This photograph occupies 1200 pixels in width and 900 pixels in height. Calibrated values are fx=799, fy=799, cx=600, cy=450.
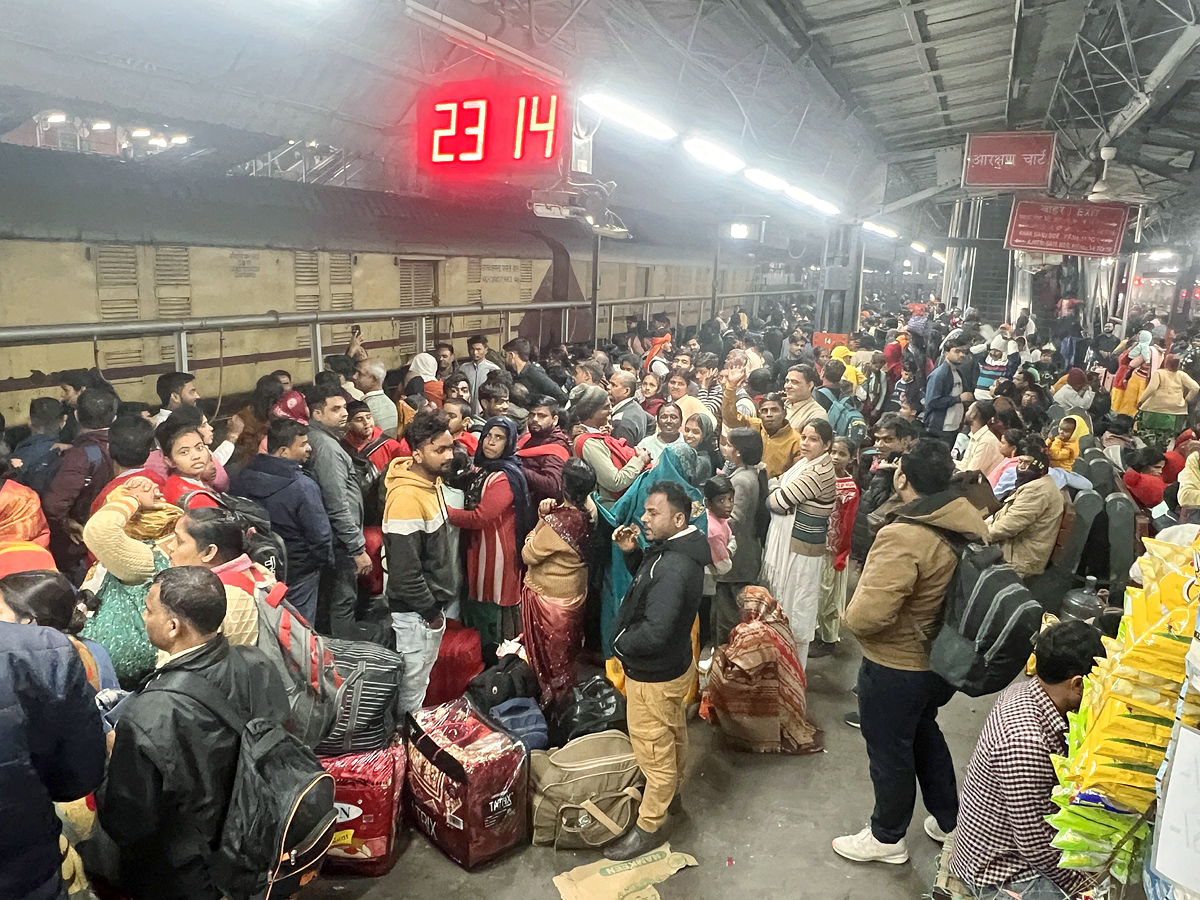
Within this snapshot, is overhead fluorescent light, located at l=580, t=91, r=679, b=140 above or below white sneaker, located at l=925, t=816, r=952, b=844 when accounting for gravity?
above

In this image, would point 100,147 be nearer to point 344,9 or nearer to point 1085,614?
point 344,9

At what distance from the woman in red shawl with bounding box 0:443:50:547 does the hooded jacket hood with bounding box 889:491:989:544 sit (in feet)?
11.6

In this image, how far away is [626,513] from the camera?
410 cm

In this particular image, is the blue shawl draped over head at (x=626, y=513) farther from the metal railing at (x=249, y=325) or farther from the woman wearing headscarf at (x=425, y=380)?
the metal railing at (x=249, y=325)

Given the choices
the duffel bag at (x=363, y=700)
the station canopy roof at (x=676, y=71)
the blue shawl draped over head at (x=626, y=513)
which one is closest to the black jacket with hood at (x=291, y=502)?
the duffel bag at (x=363, y=700)

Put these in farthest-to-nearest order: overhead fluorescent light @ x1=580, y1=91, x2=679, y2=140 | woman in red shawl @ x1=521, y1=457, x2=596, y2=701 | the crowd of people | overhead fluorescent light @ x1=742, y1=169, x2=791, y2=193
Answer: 1. overhead fluorescent light @ x1=742, y1=169, x2=791, y2=193
2. overhead fluorescent light @ x1=580, y1=91, x2=679, y2=140
3. woman in red shawl @ x1=521, y1=457, x2=596, y2=701
4. the crowd of people

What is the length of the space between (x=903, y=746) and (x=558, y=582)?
1.65 metres

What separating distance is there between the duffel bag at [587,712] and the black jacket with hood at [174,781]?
1.70 meters

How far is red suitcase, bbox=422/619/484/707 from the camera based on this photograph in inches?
155

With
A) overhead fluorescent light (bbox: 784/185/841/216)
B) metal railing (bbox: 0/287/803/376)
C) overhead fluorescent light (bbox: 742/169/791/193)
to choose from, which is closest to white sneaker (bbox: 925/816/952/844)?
metal railing (bbox: 0/287/803/376)

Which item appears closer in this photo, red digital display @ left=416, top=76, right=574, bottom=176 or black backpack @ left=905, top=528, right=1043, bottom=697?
black backpack @ left=905, top=528, right=1043, bottom=697

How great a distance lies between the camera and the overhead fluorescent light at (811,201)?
13727mm

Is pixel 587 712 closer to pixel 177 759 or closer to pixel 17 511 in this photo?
pixel 177 759

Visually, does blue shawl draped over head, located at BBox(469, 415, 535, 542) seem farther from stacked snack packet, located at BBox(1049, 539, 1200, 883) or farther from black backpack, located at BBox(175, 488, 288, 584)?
stacked snack packet, located at BBox(1049, 539, 1200, 883)
